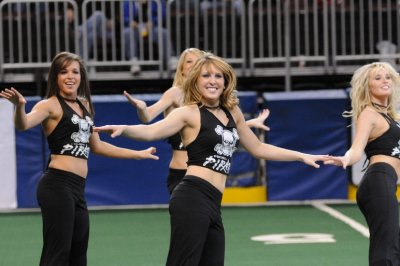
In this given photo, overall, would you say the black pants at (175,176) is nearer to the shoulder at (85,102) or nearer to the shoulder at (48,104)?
the shoulder at (85,102)

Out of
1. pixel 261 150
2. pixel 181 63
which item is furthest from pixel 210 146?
pixel 181 63

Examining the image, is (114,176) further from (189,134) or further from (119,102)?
(189,134)

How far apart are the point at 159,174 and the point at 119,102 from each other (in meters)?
1.09

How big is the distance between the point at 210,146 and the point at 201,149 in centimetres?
6

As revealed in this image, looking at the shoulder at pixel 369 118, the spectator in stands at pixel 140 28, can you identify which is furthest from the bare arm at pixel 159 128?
the spectator in stands at pixel 140 28

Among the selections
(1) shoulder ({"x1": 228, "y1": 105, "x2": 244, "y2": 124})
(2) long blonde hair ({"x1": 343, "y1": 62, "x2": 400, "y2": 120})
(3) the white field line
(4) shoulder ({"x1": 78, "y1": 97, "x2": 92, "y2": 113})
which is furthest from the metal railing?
(1) shoulder ({"x1": 228, "y1": 105, "x2": 244, "y2": 124})

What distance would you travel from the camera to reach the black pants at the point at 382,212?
291 inches

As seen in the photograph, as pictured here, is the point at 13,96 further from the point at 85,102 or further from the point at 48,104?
the point at 85,102

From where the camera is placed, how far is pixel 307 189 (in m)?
14.6

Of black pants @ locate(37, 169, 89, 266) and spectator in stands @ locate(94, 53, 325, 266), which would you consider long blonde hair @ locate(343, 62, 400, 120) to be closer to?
spectator in stands @ locate(94, 53, 325, 266)

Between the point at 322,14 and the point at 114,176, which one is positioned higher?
the point at 322,14

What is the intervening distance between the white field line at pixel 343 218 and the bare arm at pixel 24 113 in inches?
193

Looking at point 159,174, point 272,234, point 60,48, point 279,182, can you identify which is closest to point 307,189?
point 279,182

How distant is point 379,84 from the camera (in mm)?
7602
